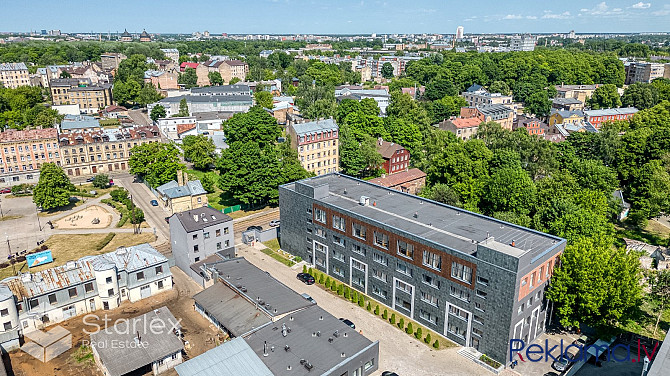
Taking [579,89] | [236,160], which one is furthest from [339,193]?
[579,89]

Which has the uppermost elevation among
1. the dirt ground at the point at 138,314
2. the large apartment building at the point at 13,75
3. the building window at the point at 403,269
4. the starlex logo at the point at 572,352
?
the large apartment building at the point at 13,75

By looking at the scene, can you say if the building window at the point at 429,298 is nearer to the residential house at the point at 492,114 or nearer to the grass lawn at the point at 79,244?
the grass lawn at the point at 79,244

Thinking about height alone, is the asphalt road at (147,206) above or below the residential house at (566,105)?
below

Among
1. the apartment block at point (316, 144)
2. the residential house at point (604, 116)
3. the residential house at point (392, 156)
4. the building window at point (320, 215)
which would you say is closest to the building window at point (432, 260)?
the building window at point (320, 215)

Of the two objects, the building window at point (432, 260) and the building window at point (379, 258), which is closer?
the building window at point (432, 260)

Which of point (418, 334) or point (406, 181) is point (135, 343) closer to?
point (418, 334)

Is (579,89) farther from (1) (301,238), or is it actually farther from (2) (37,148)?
(2) (37,148)

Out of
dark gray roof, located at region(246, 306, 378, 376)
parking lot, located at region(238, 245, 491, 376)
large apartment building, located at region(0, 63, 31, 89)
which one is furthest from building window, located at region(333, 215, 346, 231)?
large apartment building, located at region(0, 63, 31, 89)
